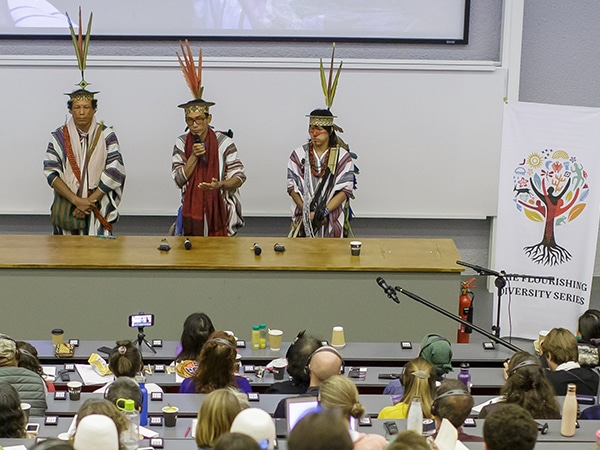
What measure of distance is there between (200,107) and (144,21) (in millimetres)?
1508

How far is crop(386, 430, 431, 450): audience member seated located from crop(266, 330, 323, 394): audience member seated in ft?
5.74

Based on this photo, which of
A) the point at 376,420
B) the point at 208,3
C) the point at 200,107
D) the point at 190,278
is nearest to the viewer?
the point at 376,420

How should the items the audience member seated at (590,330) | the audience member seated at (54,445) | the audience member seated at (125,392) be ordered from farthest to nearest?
the audience member seated at (590,330)
the audience member seated at (125,392)
the audience member seated at (54,445)

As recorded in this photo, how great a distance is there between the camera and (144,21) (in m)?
8.67

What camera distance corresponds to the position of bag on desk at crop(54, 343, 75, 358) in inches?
220

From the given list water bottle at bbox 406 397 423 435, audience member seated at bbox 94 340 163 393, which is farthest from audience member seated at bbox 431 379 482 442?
audience member seated at bbox 94 340 163 393

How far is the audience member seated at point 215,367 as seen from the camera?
186 inches

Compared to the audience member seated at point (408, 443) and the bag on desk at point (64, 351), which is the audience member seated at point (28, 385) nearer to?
the bag on desk at point (64, 351)

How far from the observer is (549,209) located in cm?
671

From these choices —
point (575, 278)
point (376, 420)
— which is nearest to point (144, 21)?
point (575, 278)

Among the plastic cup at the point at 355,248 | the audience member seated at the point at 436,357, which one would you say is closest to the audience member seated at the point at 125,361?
the audience member seated at the point at 436,357

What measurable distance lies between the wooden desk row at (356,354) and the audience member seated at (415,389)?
3.68ft

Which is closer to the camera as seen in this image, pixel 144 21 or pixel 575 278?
pixel 575 278

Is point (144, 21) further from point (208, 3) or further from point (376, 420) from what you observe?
point (376, 420)
